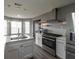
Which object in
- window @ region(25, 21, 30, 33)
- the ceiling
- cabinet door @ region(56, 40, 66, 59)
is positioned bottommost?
cabinet door @ region(56, 40, 66, 59)

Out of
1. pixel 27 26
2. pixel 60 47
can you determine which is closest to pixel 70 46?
pixel 60 47

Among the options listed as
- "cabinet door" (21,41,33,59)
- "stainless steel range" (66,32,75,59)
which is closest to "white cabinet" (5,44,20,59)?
"cabinet door" (21,41,33,59)

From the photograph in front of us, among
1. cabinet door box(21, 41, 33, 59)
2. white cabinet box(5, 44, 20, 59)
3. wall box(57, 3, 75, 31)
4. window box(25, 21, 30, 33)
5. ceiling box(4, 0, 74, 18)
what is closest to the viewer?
white cabinet box(5, 44, 20, 59)

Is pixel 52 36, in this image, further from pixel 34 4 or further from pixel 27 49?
pixel 34 4

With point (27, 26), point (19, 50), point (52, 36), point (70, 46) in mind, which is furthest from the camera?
point (27, 26)

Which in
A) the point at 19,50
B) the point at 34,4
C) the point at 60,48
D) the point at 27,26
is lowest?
the point at 60,48

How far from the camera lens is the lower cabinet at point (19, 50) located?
2.35m

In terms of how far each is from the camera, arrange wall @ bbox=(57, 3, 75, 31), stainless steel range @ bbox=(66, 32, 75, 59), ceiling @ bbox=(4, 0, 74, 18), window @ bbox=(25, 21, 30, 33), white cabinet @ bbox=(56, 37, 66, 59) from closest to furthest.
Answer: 1. stainless steel range @ bbox=(66, 32, 75, 59)
2. wall @ bbox=(57, 3, 75, 31)
3. ceiling @ bbox=(4, 0, 74, 18)
4. white cabinet @ bbox=(56, 37, 66, 59)
5. window @ bbox=(25, 21, 30, 33)

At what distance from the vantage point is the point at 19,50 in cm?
266

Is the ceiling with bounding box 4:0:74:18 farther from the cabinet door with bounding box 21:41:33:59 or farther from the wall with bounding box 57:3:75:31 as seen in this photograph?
the cabinet door with bounding box 21:41:33:59

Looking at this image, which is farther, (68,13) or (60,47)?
(60,47)

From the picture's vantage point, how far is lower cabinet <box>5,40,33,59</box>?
2.35 meters
